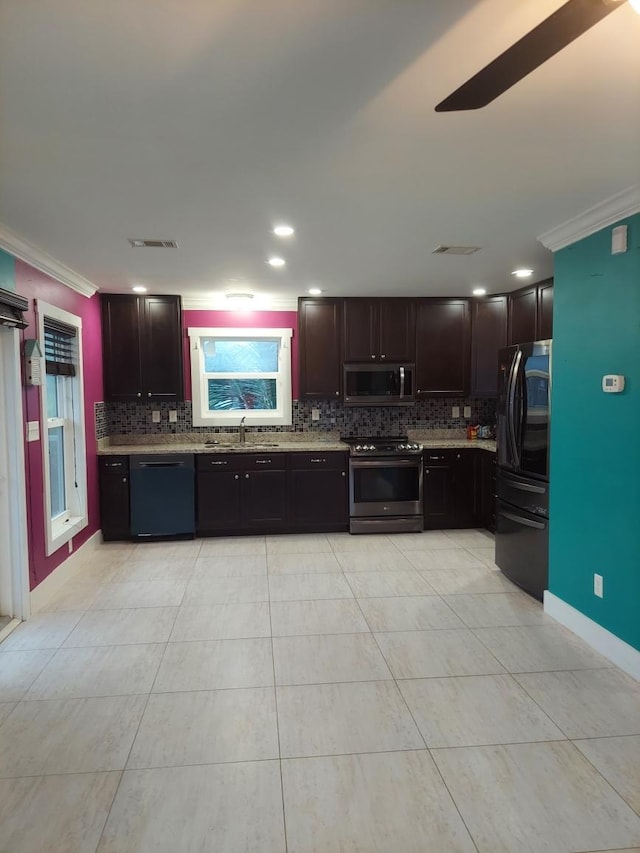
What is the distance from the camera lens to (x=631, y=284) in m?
2.55

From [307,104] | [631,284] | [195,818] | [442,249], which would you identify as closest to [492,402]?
[442,249]

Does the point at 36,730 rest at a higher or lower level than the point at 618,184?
lower

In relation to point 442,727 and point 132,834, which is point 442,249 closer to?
point 442,727

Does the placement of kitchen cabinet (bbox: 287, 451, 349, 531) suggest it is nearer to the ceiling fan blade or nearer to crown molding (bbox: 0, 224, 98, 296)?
crown molding (bbox: 0, 224, 98, 296)

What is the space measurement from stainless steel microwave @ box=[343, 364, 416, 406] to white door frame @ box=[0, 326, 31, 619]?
300cm

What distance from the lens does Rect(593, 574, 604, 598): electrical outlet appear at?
2762 millimetres

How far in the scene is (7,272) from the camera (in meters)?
3.04

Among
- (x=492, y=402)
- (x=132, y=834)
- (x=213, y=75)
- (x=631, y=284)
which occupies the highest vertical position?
(x=213, y=75)

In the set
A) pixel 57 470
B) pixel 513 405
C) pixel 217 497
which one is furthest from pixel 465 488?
pixel 57 470

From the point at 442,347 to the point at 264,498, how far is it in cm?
242

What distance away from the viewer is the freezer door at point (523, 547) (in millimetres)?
3322

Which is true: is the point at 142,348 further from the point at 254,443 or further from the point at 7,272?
the point at 7,272

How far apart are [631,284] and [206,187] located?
2164 mm

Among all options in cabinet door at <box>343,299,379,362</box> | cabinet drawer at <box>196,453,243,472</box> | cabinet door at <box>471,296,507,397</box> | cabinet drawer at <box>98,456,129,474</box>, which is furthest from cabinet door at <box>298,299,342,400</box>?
cabinet drawer at <box>98,456,129,474</box>
